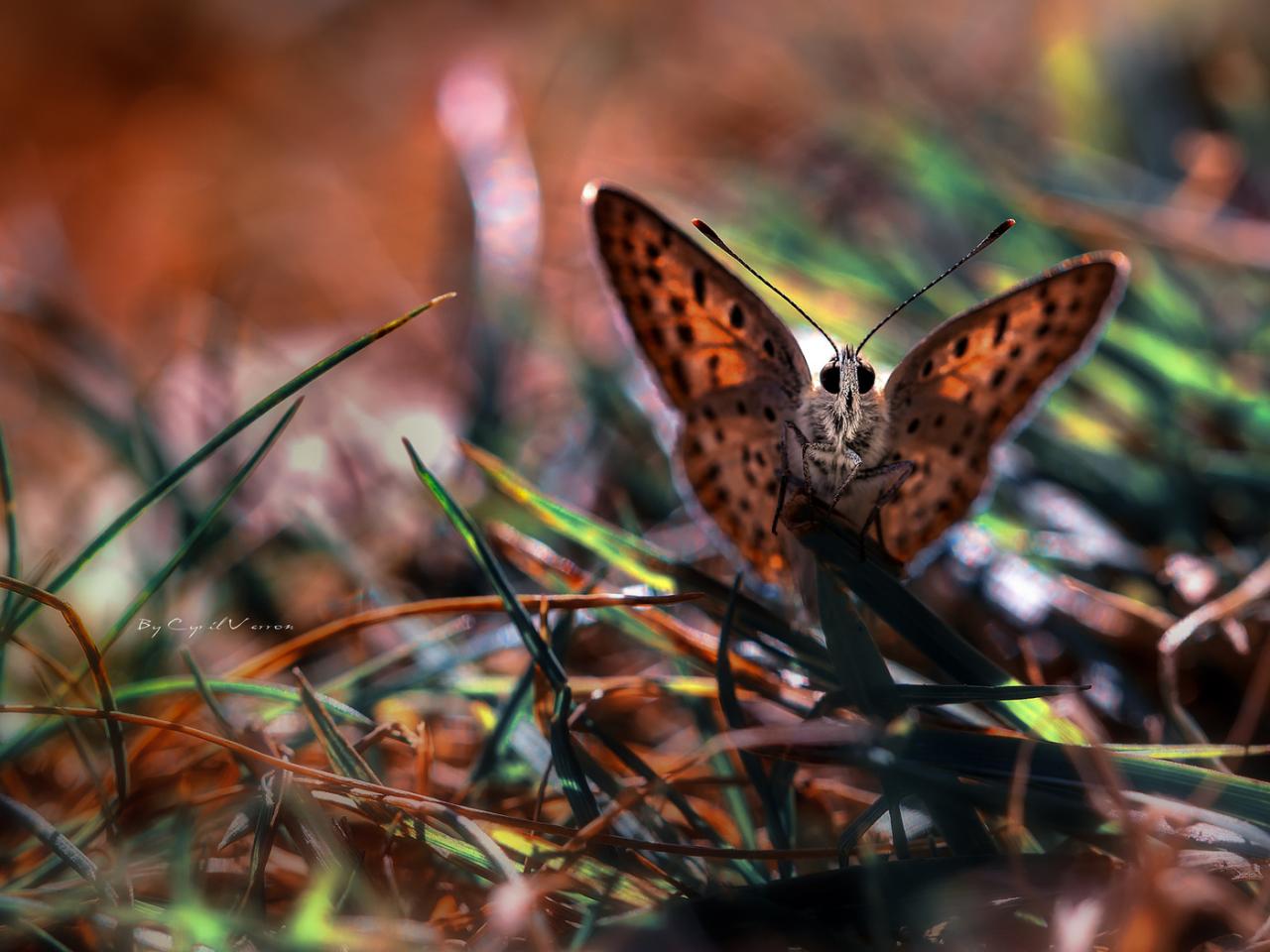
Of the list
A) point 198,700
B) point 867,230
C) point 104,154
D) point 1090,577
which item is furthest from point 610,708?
point 104,154

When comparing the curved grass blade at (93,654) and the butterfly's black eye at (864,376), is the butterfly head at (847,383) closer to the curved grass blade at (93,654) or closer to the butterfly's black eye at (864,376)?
the butterfly's black eye at (864,376)

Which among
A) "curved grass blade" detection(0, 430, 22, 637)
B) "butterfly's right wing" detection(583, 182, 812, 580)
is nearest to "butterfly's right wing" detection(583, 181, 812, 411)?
"butterfly's right wing" detection(583, 182, 812, 580)

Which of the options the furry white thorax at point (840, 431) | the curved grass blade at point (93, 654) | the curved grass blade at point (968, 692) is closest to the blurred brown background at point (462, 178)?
the furry white thorax at point (840, 431)

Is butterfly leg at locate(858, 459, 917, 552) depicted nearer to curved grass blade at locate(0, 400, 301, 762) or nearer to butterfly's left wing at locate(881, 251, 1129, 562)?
butterfly's left wing at locate(881, 251, 1129, 562)

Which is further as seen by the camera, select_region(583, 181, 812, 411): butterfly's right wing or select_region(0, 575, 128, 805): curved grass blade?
select_region(583, 181, 812, 411): butterfly's right wing

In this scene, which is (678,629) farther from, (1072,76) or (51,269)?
(1072,76)

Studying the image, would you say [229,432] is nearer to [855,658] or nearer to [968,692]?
[855,658]
